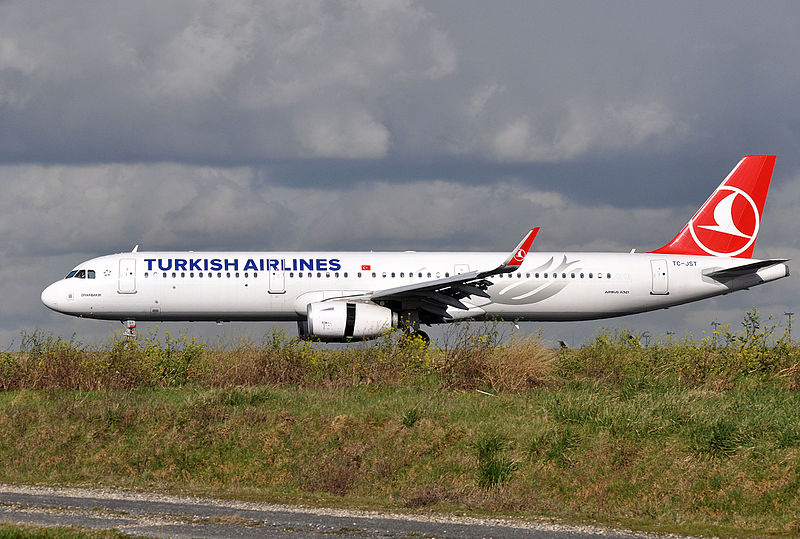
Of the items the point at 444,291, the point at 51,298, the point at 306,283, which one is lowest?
the point at 444,291

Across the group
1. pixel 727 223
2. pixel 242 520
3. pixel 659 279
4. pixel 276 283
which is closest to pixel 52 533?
pixel 242 520

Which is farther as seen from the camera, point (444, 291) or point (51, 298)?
point (51, 298)

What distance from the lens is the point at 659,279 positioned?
3712 centimetres

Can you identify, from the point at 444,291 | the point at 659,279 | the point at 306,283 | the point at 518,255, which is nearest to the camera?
the point at 518,255

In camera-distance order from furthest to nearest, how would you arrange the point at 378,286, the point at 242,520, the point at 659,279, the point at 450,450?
the point at 659,279 < the point at 378,286 < the point at 450,450 < the point at 242,520

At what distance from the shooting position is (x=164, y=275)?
32625 mm

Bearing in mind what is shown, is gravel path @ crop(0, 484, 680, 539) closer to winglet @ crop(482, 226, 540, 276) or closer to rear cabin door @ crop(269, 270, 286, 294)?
winglet @ crop(482, 226, 540, 276)

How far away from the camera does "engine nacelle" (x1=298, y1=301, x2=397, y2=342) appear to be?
2959 cm

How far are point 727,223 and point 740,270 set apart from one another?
3005 millimetres

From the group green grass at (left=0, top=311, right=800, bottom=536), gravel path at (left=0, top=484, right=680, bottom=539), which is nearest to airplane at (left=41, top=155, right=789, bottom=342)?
green grass at (left=0, top=311, right=800, bottom=536)

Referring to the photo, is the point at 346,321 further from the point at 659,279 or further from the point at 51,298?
the point at 659,279

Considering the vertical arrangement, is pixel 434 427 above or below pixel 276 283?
below

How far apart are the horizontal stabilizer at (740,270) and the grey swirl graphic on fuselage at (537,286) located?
6213mm

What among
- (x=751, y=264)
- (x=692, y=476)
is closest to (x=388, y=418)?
(x=692, y=476)
